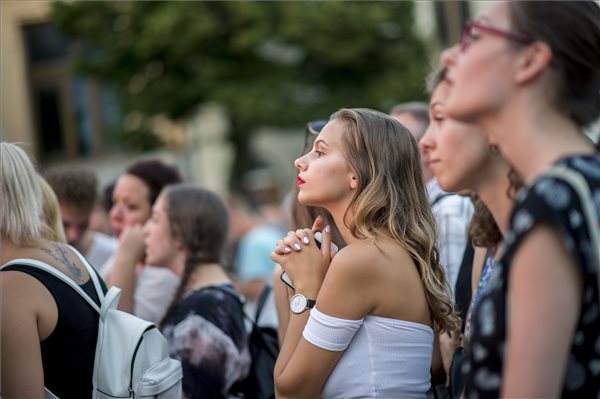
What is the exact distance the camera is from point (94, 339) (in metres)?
3.43

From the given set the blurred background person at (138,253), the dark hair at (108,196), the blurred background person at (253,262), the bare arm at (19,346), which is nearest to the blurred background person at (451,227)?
the blurred background person at (253,262)

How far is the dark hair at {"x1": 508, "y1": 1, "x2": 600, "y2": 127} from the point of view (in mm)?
2020

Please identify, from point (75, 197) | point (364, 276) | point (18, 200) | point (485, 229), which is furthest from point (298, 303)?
point (75, 197)

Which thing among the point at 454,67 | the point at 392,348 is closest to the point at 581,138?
the point at 454,67

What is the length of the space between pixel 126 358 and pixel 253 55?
21.3 m

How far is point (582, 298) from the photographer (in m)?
1.88

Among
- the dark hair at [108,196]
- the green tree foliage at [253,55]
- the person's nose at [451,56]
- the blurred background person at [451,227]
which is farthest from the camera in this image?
the green tree foliage at [253,55]

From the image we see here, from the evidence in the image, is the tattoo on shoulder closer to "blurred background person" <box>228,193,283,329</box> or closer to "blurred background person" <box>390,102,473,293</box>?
"blurred background person" <box>228,193,283,329</box>

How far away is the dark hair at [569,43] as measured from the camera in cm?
202

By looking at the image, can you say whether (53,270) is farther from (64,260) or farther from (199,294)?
(199,294)

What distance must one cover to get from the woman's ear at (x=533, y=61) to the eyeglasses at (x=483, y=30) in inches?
0.9

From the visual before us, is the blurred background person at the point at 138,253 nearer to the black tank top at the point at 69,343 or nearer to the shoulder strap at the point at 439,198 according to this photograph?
the black tank top at the point at 69,343

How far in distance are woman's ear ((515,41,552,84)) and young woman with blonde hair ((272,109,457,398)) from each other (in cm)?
109

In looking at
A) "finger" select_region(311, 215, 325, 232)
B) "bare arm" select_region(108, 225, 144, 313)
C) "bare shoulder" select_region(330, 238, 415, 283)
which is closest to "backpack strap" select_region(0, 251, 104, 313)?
"finger" select_region(311, 215, 325, 232)
